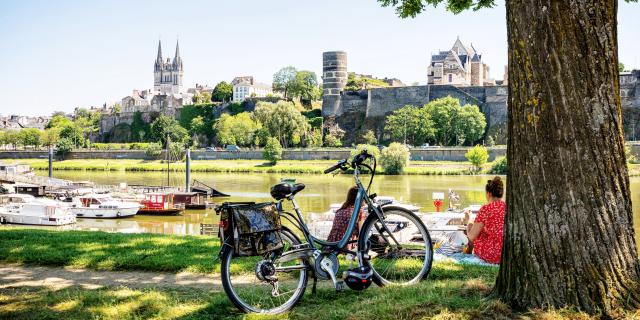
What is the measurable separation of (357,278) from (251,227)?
3.11 ft

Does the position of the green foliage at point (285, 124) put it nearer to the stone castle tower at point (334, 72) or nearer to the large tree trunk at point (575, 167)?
the stone castle tower at point (334, 72)

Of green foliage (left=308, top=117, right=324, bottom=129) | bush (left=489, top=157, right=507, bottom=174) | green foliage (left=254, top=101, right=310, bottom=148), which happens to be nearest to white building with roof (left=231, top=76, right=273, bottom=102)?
green foliage (left=308, top=117, right=324, bottom=129)

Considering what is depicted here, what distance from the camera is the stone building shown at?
84.1m

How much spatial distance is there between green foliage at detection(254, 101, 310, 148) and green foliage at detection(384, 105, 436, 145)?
35.5 feet

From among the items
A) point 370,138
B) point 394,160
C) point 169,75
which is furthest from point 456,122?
point 169,75

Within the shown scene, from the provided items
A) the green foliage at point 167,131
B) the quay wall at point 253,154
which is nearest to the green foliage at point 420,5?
the quay wall at point 253,154

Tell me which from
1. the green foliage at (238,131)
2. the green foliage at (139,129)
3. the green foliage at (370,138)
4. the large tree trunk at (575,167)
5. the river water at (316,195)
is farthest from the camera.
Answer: the green foliage at (139,129)

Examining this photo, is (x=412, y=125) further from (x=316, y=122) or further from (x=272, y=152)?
(x=272, y=152)

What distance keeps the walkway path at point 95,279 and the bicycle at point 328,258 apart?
2.78 ft

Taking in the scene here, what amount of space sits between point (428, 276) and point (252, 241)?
2006 millimetres

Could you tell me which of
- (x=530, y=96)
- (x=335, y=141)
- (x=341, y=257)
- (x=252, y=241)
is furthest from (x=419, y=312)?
(x=335, y=141)

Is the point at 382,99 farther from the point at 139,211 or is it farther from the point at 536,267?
the point at 536,267

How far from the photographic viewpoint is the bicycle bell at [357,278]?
4.63 metres

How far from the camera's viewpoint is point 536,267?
392cm
